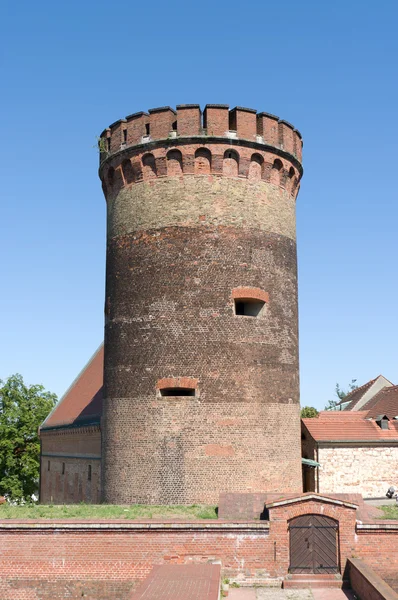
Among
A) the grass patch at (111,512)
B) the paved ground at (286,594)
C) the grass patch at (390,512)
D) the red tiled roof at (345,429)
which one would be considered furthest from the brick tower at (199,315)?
the red tiled roof at (345,429)

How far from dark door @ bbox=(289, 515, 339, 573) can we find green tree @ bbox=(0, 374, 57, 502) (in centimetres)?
2549

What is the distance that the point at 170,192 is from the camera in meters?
17.8

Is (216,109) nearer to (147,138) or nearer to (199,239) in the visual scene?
(147,138)

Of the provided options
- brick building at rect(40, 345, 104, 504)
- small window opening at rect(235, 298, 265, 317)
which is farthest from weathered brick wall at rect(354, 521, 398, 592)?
brick building at rect(40, 345, 104, 504)

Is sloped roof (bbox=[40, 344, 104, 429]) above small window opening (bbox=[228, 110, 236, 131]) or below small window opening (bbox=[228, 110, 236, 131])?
below

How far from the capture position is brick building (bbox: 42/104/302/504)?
55.0 ft

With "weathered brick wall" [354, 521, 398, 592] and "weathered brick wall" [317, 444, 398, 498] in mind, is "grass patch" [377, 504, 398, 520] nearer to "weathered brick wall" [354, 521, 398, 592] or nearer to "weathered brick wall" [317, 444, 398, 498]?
"weathered brick wall" [354, 521, 398, 592]

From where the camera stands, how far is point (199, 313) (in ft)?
56.3

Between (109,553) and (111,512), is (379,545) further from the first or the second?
(111,512)

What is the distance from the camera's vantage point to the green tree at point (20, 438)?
36000 mm

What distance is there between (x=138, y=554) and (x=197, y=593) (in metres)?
3.09

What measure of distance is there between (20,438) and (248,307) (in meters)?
23.4

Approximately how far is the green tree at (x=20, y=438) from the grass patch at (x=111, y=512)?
68.8 ft

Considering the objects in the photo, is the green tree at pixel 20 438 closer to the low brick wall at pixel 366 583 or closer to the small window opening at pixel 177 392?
the small window opening at pixel 177 392
